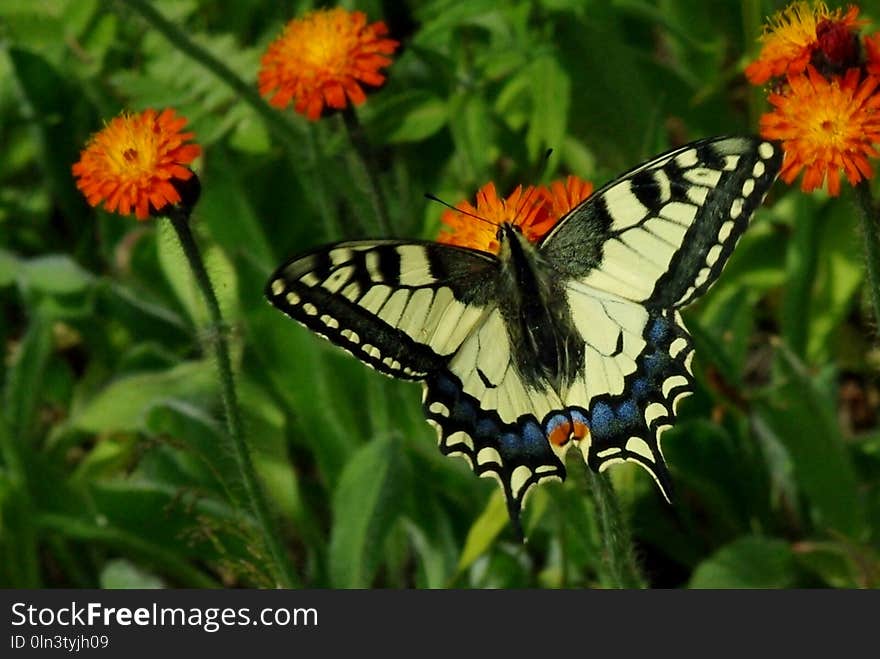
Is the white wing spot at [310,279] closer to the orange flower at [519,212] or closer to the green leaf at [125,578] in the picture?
the orange flower at [519,212]

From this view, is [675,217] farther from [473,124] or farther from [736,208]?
[473,124]

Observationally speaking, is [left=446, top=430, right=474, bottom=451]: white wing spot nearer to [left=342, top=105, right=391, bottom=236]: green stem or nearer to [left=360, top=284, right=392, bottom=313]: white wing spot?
[left=360, top=284, right=392, bottom=313]: white wing spot

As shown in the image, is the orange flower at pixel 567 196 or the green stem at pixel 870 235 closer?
the green stem at pixel 870 235

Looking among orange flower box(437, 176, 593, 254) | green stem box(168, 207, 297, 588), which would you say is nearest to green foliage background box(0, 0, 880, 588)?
green stem box(168, 207, 297, 588)

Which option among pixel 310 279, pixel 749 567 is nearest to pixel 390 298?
pixel 310 279

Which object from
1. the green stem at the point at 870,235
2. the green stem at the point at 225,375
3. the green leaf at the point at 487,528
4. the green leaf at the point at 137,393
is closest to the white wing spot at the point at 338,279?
the green stem at the point at 225,375

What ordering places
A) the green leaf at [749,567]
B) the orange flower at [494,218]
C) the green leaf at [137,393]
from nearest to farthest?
1. the orange flower at [494,218]
2. the green leaf at [749,567]
3. the green leaf at [137,393]
